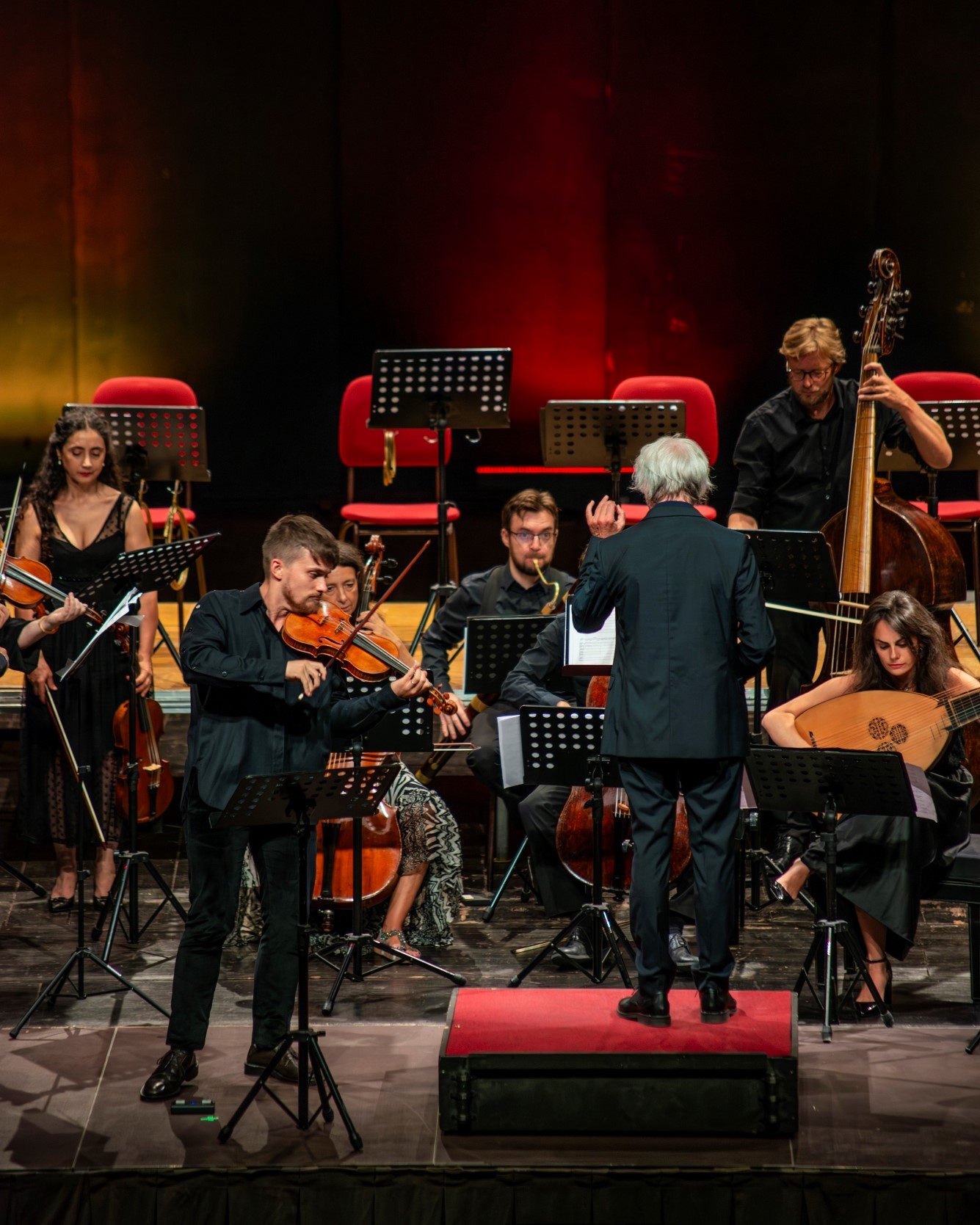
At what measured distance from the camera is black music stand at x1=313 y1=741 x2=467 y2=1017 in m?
4.55

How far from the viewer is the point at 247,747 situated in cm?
373

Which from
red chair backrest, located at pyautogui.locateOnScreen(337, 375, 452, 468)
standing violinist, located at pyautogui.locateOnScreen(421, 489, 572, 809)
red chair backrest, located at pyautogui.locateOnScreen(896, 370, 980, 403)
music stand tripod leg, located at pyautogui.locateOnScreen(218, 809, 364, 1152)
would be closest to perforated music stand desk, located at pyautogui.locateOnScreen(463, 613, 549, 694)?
standing violinist, located at pyautogui.locateOnScreen(421, 489, 572, 809)

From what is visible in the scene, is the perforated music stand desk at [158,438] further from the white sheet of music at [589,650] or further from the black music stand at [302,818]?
the black music stand at [302,818]

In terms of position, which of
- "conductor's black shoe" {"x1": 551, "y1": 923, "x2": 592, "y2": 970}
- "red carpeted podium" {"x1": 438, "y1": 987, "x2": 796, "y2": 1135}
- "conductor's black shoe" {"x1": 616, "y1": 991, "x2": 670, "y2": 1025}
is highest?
"conductor's black shoe" {"x1": 616, "y1": 991, "x2": 670, "y2": 1025}

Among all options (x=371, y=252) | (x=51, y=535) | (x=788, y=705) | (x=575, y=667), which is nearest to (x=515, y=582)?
(x=575, y=667)

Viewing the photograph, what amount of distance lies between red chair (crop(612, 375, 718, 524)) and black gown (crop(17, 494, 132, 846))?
8.66 feet

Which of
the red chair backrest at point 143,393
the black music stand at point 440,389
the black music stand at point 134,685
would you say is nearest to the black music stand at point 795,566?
the black music stand at point 440,389

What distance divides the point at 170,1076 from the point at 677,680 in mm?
1600

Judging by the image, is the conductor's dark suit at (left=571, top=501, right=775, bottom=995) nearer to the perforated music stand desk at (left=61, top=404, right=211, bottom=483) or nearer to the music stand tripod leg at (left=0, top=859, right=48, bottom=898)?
the music stand tripod leg at (left=0, top=859, right=48, bottom=898)

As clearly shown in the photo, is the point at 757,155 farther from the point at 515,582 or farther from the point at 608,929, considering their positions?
the point at 608,929

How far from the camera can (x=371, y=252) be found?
26.6 ft

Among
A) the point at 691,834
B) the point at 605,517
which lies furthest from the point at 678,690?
the point at 605,517

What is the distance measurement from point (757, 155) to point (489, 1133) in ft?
19.2

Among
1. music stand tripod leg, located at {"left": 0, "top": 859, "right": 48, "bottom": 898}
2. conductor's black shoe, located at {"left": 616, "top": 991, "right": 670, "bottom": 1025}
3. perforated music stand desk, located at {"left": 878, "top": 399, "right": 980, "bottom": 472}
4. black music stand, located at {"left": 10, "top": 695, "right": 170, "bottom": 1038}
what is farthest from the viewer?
perforated music stand desk, located at {"left": 878, "top": 399, "right": 980, "bottom": 472}
